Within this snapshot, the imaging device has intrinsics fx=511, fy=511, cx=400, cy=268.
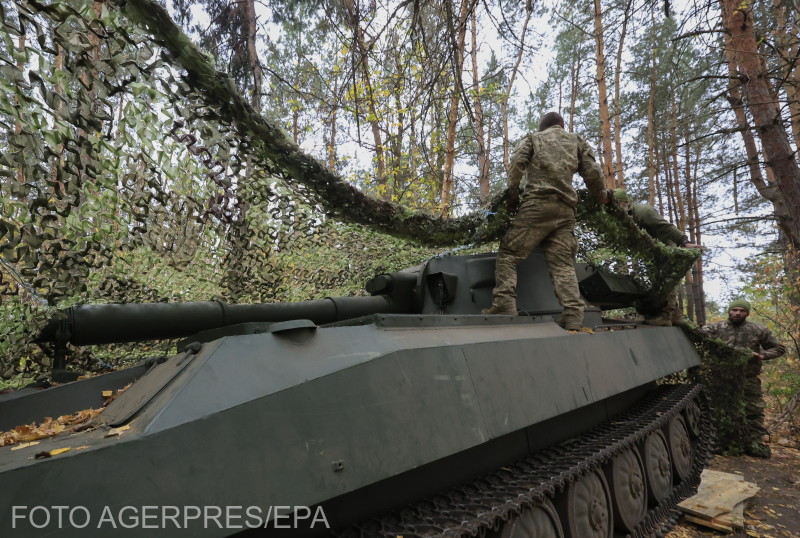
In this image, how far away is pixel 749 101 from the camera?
21.5ft

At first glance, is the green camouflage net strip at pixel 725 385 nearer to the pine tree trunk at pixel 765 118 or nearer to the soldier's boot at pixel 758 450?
the soldier's boot at pixel 758 450

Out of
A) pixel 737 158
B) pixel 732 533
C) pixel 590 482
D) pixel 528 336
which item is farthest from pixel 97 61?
pixel 737 158

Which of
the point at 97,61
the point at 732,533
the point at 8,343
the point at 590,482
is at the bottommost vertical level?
the point at 732,533

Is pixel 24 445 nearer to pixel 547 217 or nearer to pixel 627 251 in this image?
pixel 547 217

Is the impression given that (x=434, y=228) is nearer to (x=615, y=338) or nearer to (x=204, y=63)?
(x=615, y=338)

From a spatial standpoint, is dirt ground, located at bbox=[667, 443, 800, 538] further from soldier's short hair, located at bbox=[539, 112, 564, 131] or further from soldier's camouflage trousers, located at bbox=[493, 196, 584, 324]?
soldier's short hair, located at bbox=[539, 112, 564, 131]

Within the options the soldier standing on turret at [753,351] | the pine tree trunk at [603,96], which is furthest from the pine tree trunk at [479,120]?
the soldier standing on turret at [753,351]

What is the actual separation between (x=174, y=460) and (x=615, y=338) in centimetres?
351

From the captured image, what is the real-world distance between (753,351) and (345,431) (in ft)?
Result: 21.5

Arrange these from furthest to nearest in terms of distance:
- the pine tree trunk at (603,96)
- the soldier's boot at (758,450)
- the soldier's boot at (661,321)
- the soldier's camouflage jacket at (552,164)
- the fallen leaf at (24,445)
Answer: the pine tree trunk at (603,96) → the soldier's boot at (758,450) → the soldier's boot at (661,321) → the soldier's camouflage jacket at (552,164) → the fallen leaf at (24,445)

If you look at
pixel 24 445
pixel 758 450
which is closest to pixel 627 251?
pixel 758 450

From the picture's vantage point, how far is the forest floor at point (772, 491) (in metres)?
4.10

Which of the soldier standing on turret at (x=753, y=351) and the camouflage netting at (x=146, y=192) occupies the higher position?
the camouflage netting at (x=146, y=192)

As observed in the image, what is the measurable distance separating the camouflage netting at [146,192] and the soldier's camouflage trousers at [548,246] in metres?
0.31
